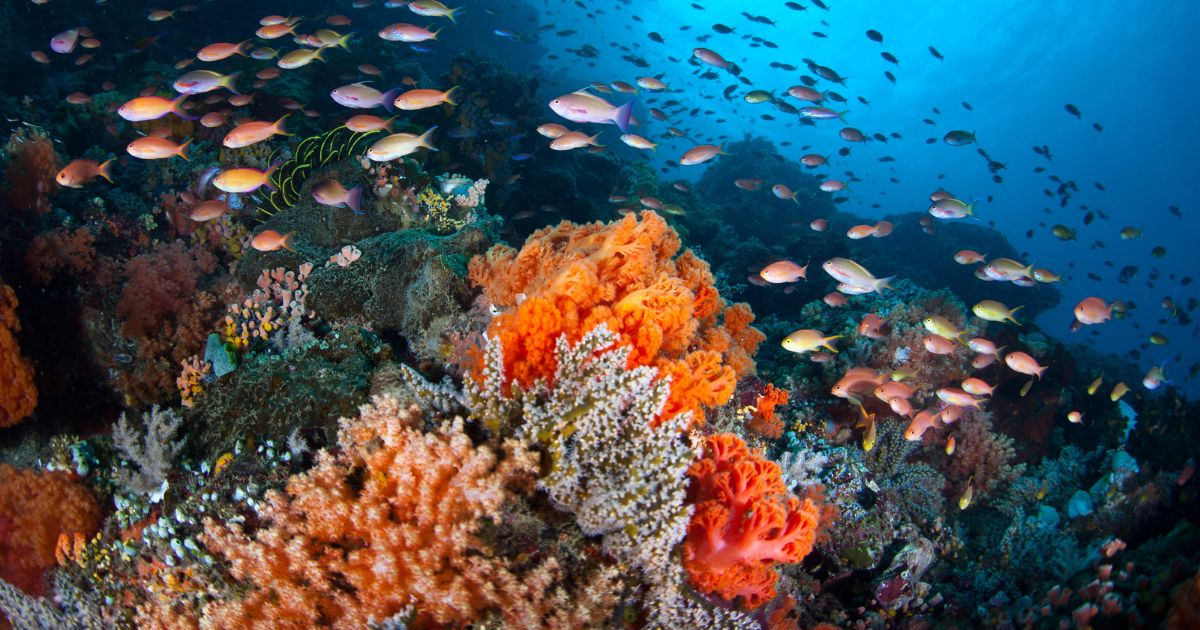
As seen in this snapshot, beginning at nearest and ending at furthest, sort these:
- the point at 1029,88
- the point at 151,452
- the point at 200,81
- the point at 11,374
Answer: the point at 151,452
the point at 11,374
the point at 200,81
the point at 1029,88

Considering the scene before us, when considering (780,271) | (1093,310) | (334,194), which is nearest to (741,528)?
(780,271)

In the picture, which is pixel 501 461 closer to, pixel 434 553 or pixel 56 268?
pixel 434 553

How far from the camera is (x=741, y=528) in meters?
2.89

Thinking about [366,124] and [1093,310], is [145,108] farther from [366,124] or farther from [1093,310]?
[1093,310]

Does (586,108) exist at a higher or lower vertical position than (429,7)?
lower

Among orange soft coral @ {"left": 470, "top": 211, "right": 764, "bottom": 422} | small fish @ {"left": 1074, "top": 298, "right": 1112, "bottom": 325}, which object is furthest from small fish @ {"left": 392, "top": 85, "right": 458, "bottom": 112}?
small fish @ {"left": 1074, "top": 298, "right": 1112, "bottom": 325}

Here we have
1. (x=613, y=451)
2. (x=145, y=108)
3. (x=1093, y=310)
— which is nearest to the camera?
(x=613, y=451)

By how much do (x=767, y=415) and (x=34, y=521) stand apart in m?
6.21

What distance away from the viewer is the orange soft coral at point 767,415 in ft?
16.8

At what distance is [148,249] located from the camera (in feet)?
25.0

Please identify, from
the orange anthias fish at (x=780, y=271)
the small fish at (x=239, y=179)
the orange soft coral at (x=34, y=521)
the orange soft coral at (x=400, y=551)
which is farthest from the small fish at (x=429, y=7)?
the orange soft coral at (x=400, y=551)

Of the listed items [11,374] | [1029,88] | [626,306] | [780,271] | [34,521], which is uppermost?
[626,306]

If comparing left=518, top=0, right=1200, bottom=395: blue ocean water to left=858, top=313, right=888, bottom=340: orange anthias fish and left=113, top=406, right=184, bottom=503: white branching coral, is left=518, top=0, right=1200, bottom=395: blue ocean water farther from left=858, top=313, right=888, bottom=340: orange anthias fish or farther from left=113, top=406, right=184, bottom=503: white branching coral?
left=113, top=406, right=184, bottom=503: white branching coral

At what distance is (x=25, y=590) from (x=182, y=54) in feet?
65.7
